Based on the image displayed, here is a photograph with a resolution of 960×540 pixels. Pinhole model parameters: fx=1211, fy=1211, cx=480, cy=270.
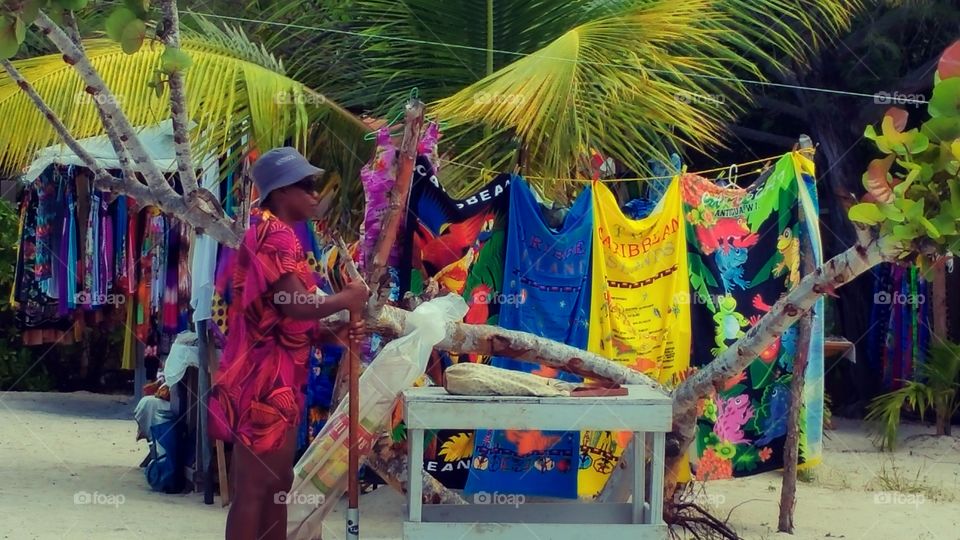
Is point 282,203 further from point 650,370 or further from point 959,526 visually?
point 959,526

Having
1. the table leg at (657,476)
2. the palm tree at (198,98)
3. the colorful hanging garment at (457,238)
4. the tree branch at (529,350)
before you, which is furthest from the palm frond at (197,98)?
the table leg at (657,476)

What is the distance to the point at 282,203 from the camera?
14.3 ft

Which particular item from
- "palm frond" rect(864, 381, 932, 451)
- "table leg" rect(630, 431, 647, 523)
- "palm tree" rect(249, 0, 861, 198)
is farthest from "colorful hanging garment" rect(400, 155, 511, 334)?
"palm frond" rect(864, 381, 932, 451)

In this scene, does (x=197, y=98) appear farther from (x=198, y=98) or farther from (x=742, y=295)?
(x=742, y=295)

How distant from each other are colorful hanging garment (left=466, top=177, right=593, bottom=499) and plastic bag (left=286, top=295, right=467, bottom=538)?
1291 mm

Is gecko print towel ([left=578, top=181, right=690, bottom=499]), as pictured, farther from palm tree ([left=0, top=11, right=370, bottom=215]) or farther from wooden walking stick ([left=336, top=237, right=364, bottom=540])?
wooden walking stick ([left=336, top=237, right=364, bottom=540])

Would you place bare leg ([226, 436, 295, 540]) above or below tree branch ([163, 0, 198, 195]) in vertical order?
below

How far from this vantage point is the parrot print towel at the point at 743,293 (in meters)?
6.51

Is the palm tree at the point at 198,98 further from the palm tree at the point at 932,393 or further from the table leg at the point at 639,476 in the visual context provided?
the palm tree at the point at 932,393

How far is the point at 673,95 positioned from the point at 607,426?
9.07 ft

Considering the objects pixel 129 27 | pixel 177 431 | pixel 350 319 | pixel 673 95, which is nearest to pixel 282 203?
pixel 350 319

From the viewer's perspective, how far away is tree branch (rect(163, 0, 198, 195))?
4.16m

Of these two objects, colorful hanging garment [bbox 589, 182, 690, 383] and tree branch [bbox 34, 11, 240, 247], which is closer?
tree branch [bbox 34, 11, 240, 247]

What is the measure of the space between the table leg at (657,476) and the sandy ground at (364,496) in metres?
2.18
